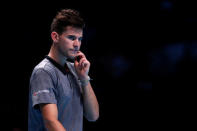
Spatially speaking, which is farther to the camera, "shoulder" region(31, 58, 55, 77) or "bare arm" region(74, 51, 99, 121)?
"bare arm" region(74, 51, 99, 121)

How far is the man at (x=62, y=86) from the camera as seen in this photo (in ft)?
4.12

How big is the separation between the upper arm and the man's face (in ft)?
1.06

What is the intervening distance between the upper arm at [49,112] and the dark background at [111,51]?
5.69 ft

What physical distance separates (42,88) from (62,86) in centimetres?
12

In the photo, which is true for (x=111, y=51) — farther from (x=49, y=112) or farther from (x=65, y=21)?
(x=49, y=112)

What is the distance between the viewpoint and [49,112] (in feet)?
3.99

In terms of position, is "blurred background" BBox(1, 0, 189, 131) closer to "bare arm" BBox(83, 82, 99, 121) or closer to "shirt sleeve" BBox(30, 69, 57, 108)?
"bare arm" BBox(83, 82, 99, 121)

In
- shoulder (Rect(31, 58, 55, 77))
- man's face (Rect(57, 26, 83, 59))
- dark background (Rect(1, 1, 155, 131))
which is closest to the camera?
shoulder (Rect(31, 58, 55, 77))

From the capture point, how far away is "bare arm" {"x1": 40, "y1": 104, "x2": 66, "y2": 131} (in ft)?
3.93

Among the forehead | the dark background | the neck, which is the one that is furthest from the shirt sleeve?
the dark background

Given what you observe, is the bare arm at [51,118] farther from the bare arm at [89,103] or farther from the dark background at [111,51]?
the dark background at [111,51]

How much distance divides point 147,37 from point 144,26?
5.6 inches

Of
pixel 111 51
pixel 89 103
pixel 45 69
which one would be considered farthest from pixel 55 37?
pixel 111 51

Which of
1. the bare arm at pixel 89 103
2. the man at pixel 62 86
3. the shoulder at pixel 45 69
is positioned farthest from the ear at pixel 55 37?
the bare arm at pixel 89 103
